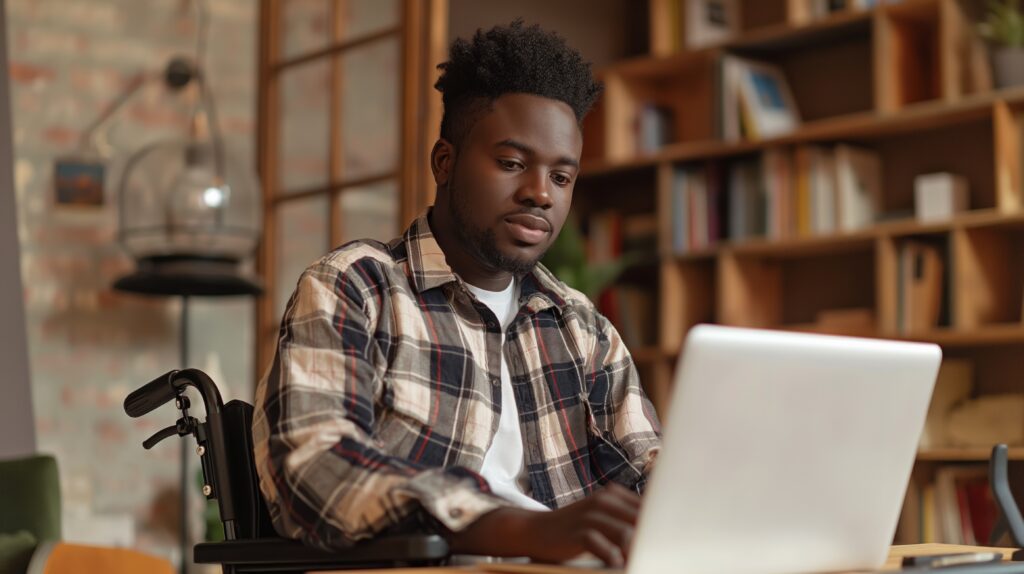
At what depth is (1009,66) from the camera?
3.68 metres

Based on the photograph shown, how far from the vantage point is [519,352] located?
1.68 meters

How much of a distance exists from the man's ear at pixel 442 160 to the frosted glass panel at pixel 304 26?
101 inches

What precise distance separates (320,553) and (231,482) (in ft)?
0.87

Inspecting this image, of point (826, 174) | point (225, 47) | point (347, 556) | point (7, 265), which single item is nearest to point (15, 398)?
point (7, 265)

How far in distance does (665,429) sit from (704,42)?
12.0 feet

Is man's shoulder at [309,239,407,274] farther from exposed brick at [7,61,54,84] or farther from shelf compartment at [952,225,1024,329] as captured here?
exposed brick at [7,61,54,84]

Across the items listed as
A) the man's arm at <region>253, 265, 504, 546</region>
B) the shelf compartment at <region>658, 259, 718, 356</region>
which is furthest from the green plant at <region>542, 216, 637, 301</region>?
the man's arm at <region>253, 265, 504, 546</region>

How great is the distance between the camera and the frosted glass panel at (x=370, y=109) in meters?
3.85

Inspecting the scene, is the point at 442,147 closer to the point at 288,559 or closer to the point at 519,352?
the point at 519,352

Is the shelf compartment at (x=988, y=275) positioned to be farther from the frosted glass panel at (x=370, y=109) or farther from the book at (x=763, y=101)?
the frosted glass panel at (x=370, y=109)

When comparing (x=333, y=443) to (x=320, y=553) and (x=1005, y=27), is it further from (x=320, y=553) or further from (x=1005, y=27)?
(x=1005, y=27)

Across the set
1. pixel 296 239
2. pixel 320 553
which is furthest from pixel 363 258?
pixel 296 239

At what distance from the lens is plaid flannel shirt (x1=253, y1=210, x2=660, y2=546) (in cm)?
128

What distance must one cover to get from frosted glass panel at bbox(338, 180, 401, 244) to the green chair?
5.22 ft
